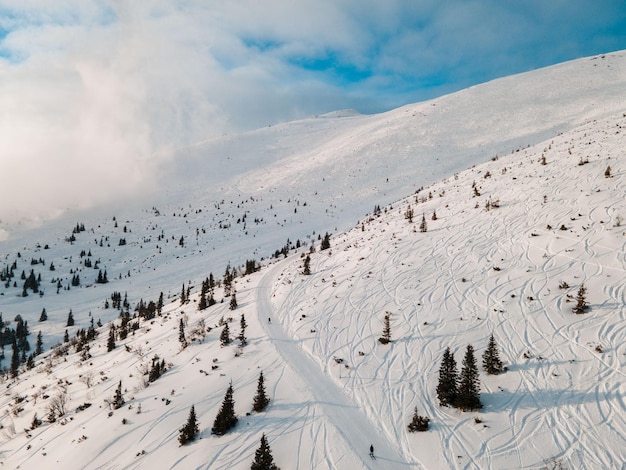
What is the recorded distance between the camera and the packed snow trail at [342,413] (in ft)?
31.6

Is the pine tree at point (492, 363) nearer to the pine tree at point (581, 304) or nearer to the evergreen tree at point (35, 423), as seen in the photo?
the pine tree at point (581, 304)

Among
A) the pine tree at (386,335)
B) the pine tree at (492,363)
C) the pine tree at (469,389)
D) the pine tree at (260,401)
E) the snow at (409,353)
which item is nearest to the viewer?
the snow at (409,353)

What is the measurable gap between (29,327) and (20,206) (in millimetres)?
89873

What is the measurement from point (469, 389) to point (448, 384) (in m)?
0.65

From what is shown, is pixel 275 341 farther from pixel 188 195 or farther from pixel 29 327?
pixel 188 195

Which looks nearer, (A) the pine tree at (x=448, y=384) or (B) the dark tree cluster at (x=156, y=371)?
(A) the pine tree at (x=448, y=384)

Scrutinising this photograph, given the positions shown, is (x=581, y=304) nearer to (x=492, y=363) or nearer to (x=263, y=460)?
(x=492, y=363)

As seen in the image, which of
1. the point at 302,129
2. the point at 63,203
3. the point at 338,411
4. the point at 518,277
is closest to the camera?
the point at 338,411

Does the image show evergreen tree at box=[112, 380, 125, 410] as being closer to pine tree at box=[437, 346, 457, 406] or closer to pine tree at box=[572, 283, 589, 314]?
pine tree at box=[437, 346, 457, 406]

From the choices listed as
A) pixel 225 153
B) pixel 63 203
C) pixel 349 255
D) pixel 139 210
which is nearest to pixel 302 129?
pixel 225 153

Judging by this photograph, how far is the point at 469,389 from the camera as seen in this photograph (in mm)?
10562

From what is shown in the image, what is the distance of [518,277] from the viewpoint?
16203 millimetres

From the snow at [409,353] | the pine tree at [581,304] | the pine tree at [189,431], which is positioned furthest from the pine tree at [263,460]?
the pine tree at [581,304]

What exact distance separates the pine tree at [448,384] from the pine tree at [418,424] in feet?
2.98
